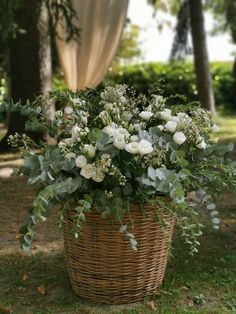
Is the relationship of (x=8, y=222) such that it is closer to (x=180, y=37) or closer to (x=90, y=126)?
(x=90, y=126)

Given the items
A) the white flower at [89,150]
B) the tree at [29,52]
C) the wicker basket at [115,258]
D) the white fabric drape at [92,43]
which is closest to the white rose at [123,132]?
the white flower at [89,150]

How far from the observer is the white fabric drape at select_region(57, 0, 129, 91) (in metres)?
8.02

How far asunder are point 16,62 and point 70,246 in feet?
16.2

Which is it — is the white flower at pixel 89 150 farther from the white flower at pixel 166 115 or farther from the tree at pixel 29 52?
the tree at pixel 29 52

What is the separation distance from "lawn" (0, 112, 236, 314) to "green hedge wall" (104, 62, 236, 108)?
9829mm

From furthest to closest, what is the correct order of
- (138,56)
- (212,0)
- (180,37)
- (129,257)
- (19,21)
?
(138,56) → (212,0) → (180,37) → (19,21) → (129,257)

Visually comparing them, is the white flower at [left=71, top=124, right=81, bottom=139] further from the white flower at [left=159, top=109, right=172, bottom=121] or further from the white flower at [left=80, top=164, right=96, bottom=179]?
the white flower at [left=159, top=109, right=172, bottom=121]

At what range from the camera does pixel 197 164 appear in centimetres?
281

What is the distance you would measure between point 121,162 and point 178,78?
38.4 feet

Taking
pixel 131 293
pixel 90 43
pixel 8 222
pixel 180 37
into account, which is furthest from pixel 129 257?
pixel 180 37

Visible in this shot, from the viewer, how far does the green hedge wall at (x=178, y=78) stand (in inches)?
548

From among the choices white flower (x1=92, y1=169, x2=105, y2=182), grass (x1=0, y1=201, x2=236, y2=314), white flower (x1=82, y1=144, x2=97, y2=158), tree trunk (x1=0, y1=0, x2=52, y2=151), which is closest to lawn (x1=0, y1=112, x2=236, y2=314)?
grass (x1=0, y1=201, x2=236, y2=314)

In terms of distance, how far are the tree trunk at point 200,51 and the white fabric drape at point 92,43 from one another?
112 inches

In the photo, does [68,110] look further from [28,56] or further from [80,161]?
[28,56]
